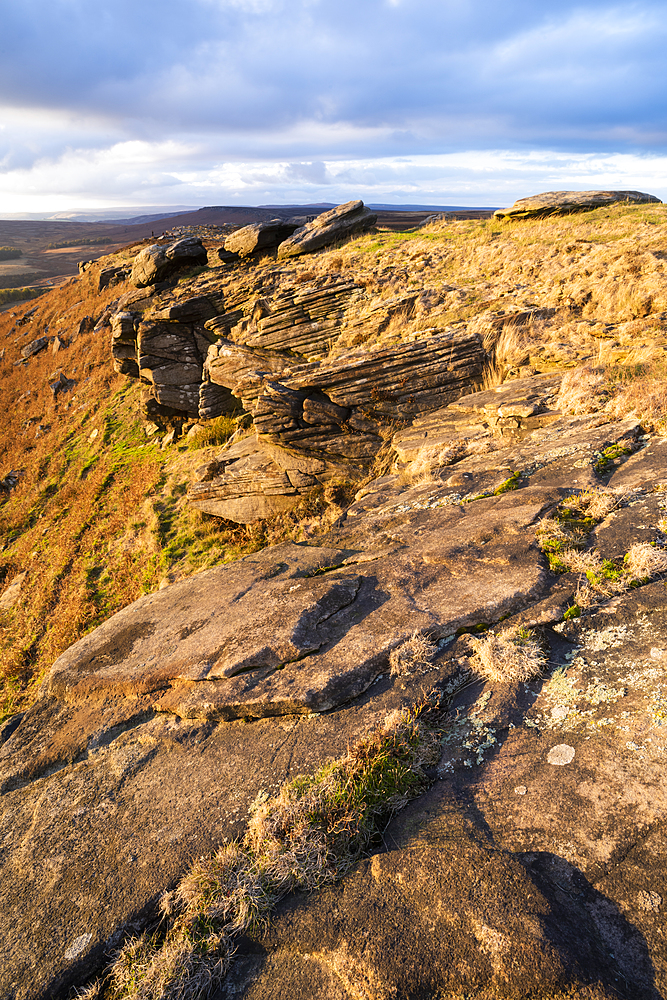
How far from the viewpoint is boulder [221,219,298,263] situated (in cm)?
2220

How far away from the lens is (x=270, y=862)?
408cm

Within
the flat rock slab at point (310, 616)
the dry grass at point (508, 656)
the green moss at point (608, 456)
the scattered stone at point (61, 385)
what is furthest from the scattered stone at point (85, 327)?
the dry grass at point (508, 656)

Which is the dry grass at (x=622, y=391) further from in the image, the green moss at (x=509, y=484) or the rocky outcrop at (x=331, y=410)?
the rocky outcrop at (x=331, y=410)

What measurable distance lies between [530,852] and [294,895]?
1973 mm

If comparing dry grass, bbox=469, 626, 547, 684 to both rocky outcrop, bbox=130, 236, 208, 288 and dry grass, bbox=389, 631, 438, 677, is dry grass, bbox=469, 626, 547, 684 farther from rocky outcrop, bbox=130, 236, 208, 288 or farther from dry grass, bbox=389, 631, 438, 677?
rocky outcrop, bbox=130, 236, 208, 288

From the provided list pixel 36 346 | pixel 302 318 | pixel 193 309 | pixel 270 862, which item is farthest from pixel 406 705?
pixel 36 346

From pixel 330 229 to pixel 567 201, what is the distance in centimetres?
986

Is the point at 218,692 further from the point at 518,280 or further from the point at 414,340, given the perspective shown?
the point at 518,280

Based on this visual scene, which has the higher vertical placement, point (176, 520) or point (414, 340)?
point (414, 340)

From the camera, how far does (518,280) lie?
1368 cm

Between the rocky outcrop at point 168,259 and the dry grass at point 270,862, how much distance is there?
25.5m

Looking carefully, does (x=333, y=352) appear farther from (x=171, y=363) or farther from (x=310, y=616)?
(x=310, y=616)

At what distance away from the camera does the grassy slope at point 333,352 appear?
11391 millimetres

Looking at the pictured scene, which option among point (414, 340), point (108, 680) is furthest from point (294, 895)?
point (414, 340)
